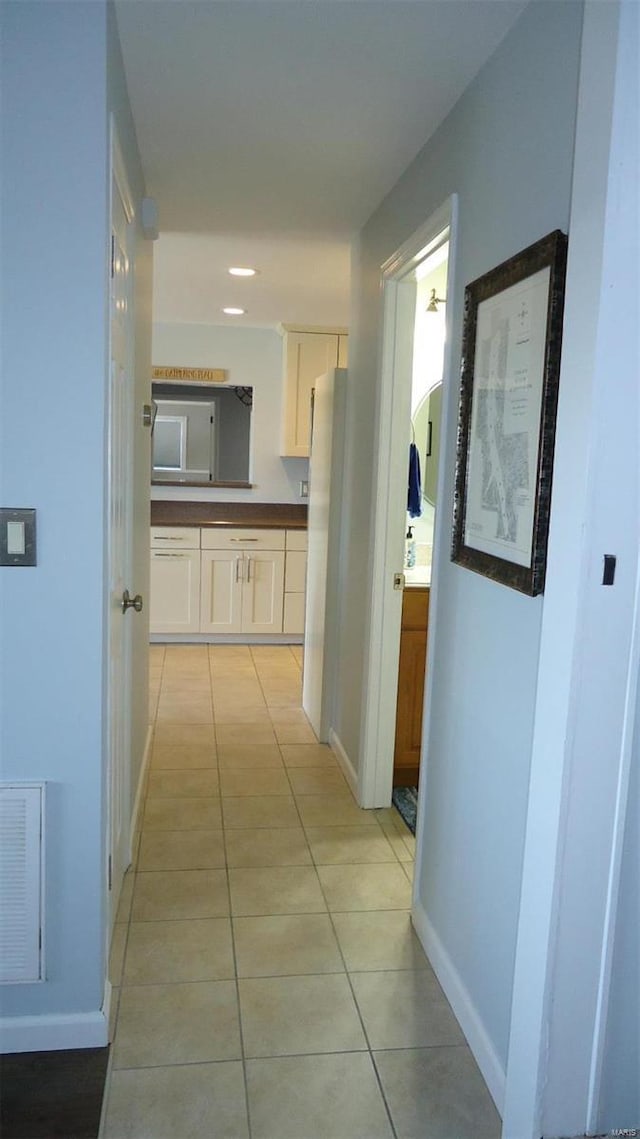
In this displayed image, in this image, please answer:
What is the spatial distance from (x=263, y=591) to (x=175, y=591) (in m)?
0.63

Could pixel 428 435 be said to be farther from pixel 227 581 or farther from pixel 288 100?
pixel 227 581

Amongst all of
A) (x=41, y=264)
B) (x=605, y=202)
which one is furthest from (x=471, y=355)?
(x=41, y=264)

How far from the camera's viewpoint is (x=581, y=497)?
55.7 inches

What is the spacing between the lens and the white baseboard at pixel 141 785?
303cm

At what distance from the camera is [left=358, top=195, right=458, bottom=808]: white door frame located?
10.2 ft

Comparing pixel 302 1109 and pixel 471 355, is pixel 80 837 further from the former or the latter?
pixel 471 355

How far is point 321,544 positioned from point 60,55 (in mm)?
2704

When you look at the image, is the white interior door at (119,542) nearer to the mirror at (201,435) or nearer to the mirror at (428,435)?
the mirror at (428,435)

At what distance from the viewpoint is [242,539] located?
19.8 ft

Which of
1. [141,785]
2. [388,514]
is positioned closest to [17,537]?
[388,514]

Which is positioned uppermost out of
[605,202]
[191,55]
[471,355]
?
[191,55]

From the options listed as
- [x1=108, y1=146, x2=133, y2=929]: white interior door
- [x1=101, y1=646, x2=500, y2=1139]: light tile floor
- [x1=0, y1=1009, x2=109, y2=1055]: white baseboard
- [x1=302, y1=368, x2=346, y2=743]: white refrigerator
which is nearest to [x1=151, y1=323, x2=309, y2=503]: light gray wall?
[x1=302, y1=368, x2=346, y2=743]: white refrigerator

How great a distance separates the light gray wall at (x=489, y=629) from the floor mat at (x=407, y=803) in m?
0.80

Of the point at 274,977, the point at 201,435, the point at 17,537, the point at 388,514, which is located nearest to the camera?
the point at 17,537
